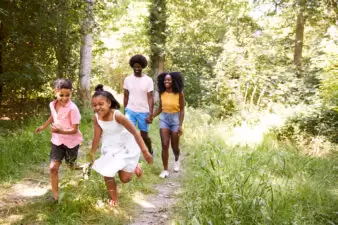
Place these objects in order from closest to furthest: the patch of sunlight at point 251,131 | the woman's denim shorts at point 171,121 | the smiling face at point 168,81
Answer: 1. the smiling face at point 168,81
2. the woman's denim shorts at point 171,121
3. the patch of sunlight at point 251,131

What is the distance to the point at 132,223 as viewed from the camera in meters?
3.79

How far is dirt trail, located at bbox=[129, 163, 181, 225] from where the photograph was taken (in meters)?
3.90

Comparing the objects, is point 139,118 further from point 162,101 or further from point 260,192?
point 260,192

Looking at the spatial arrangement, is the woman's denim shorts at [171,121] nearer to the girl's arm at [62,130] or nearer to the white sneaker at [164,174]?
the white sneaker at [164,174]

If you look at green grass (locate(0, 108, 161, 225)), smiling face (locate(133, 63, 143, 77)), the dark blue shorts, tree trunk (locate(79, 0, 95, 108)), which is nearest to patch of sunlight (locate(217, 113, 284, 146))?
green grass (locate(0, 108, 161, 225))

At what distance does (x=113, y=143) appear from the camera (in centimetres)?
394

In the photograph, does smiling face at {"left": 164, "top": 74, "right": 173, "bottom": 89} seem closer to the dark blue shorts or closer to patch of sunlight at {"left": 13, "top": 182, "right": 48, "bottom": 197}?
the dark blue shorts

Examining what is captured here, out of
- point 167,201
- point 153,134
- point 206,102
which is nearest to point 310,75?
point 206,102

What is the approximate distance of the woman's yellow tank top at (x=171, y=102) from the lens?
18.4ft

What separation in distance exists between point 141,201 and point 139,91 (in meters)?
2.09

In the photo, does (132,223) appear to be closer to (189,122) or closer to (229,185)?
(229,185)

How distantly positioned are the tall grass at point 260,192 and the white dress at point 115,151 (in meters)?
0.92

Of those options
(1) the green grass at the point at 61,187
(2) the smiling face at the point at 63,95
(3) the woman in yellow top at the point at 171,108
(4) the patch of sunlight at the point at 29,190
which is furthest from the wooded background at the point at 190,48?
(4) the patch of sunlight at the point at 29,190

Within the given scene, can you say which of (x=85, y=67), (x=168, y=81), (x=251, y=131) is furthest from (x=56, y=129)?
(x=85, y=67)
